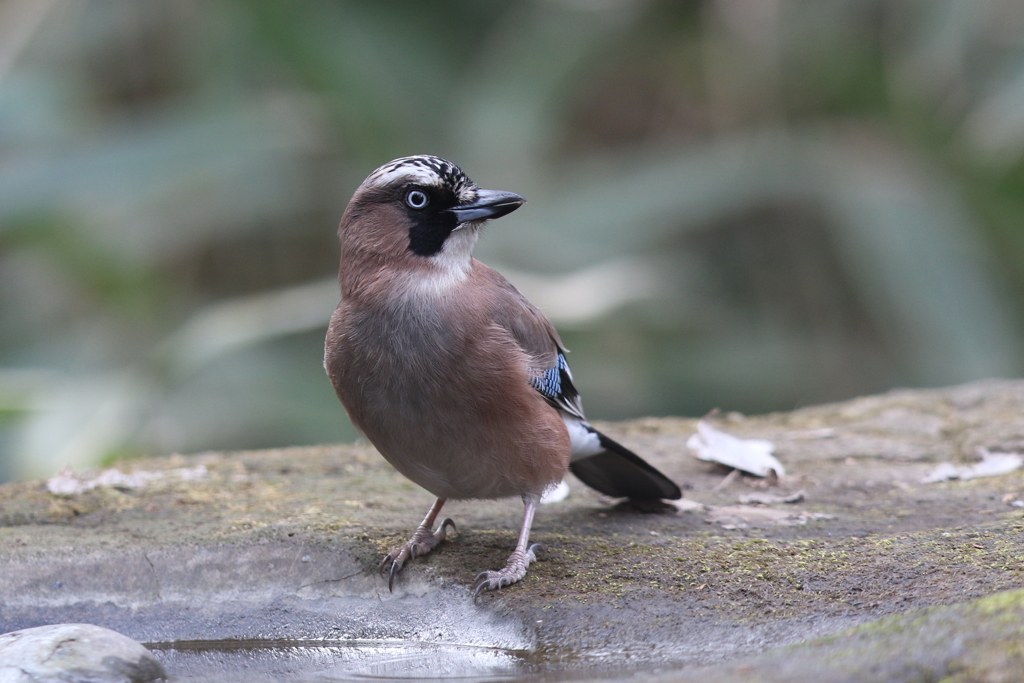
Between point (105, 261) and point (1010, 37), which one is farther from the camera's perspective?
point (1010, 37)

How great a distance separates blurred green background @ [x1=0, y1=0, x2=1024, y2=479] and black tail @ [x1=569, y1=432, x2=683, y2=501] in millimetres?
3674

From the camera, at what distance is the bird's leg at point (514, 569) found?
4012 mm

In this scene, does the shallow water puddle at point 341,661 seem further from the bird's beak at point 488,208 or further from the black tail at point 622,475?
the bird's beak at point 488,208

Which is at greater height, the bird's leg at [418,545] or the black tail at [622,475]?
the black tail at [622,475]

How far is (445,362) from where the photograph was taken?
4.20 meters

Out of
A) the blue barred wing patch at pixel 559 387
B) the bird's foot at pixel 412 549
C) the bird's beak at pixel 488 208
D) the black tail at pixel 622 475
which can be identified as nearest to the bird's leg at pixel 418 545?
the bird's foot at pixel 412 549

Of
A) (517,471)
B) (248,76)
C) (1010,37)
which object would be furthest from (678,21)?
(517,471)

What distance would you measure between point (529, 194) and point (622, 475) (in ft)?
17.2

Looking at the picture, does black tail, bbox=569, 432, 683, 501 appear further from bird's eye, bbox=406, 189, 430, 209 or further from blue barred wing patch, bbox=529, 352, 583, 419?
bird's eye, bbox=406, 189, 430, 209

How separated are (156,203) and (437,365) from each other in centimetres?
638

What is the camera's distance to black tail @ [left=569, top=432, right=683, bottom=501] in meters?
4.82

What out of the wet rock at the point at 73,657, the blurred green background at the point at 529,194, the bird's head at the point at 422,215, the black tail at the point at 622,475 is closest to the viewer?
the wet rock at the point at 73,657

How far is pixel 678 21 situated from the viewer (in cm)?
1041

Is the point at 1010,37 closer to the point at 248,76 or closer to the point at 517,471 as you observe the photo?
the point at 248,76
